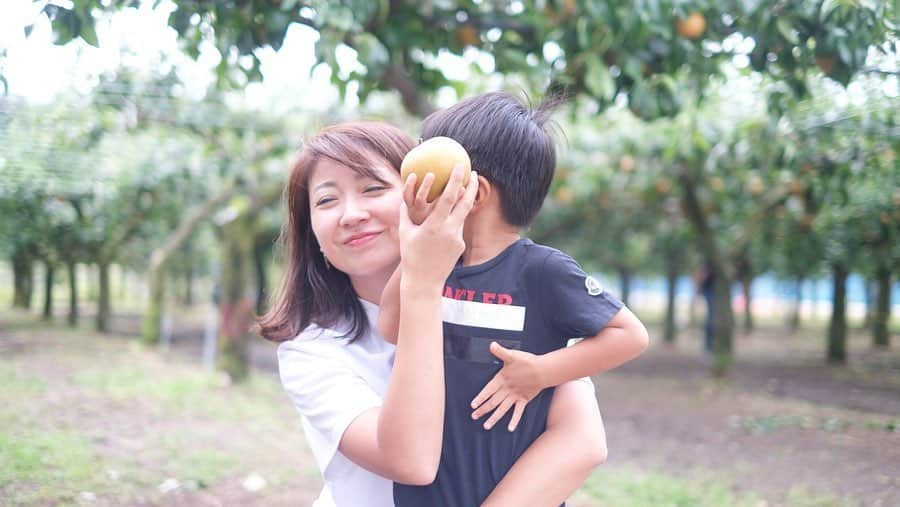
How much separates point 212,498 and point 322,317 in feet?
8.20

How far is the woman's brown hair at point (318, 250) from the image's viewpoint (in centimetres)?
138

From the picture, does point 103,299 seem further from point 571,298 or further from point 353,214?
point 571,298

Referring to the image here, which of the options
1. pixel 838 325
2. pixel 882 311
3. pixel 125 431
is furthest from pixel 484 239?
pixel 838 325

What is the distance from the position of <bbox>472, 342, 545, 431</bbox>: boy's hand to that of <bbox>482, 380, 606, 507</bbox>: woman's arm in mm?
74

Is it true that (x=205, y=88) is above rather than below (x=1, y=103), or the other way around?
above

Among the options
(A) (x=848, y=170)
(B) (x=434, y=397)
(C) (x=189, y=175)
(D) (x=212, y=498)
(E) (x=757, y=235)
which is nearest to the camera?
(B) (x=434, y=397)

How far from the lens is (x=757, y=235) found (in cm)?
743

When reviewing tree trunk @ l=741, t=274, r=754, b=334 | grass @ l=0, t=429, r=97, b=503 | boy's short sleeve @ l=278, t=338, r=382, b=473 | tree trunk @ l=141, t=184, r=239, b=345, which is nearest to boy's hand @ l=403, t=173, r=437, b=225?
boy's short sleeve @ l=278, t=338, r=382, b=473

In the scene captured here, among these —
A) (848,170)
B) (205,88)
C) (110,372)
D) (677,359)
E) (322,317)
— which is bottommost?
(677,359)

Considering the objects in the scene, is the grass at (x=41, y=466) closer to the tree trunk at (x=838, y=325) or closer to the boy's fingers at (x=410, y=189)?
the boy's fingers at (x=410, y=189)

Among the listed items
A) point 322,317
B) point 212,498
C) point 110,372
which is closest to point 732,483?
point 212,498

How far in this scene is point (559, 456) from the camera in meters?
1.21

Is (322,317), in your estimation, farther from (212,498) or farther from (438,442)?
(212,498)

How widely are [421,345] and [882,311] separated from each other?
3053 mm
